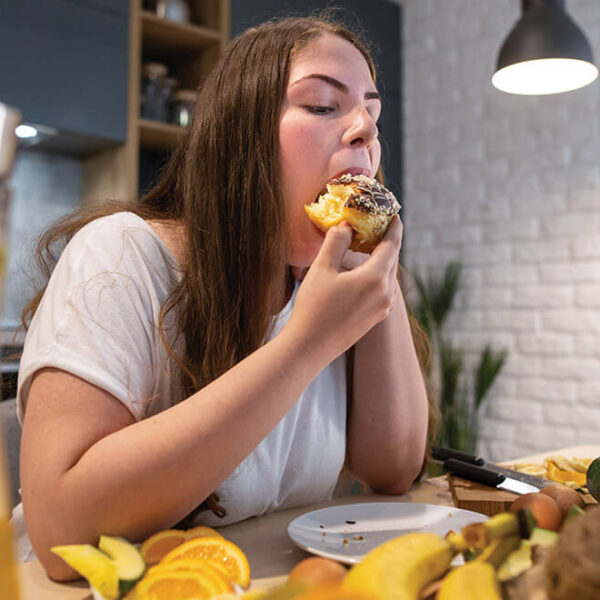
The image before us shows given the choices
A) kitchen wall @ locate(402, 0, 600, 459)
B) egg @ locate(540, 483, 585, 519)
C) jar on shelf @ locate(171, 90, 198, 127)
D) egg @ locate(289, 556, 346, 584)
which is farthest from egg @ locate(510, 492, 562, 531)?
jar on shelf @ locate(171, 90, 198, 127)

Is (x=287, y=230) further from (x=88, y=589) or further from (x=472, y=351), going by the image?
(x=472, y=351)

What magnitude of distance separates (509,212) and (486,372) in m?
0.88

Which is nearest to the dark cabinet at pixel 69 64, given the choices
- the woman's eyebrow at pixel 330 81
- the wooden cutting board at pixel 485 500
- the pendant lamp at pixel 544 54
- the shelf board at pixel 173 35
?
the shelf board at pixel 173 35

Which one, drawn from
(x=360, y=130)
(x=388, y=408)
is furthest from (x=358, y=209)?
(x=388, y=408)

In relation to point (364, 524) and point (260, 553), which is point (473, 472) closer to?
point (364, 524)

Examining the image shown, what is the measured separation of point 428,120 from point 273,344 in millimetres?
3464

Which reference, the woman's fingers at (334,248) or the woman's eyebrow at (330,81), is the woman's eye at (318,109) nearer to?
the woman's eyebrow at (330,81)

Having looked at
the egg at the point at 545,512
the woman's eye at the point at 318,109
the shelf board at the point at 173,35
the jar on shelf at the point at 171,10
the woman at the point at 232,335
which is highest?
the jar on shelf at the point at 171,10

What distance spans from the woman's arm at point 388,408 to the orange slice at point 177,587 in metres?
0.61

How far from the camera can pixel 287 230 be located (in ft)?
3.43

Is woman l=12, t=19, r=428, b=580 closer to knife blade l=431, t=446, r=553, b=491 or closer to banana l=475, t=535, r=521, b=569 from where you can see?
knife blade l=431, t=446, r=553, b=491

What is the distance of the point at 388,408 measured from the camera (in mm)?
1136

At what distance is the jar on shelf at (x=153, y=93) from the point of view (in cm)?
309

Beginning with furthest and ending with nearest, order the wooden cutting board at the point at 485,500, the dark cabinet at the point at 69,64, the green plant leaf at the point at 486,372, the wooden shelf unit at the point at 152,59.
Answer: the green plant leaf at the point at 486,372, the wooden shelf unit at the point at 152,59, the dark cabinet at the point at 69,64, the wooden cutting board at the point at 485,500
